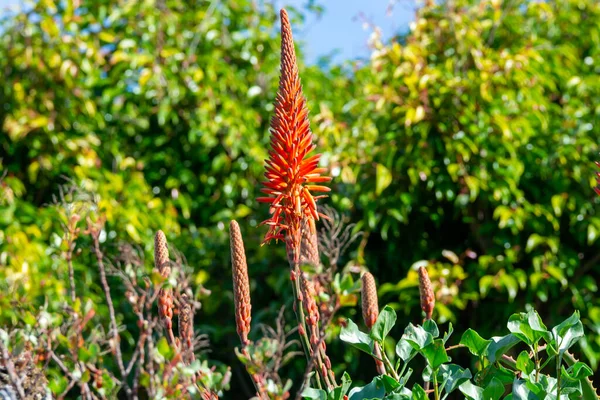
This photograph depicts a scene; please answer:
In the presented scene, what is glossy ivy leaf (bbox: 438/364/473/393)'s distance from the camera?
1.70m

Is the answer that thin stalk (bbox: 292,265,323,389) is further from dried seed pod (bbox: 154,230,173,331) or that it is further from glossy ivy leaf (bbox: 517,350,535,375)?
glossy ivy leaf (bbox: 517,350,535,375)

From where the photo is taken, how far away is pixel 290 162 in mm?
1832

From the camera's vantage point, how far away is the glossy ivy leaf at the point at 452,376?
170cm

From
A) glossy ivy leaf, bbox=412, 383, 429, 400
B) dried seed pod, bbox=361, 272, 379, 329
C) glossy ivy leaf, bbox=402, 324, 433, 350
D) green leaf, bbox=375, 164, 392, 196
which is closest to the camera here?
glossy ivy leaf, bbox=412, 383, 429, 400

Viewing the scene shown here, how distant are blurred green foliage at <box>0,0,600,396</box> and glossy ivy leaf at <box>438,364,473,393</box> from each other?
2.64 meters

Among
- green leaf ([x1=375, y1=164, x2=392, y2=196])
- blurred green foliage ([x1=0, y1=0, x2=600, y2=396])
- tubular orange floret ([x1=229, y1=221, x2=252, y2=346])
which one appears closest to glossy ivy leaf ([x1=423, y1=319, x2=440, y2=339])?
tubular orange floret ([x1=229, y1=221, x2=252, y2=346])

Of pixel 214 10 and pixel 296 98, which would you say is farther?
pixel 214 10

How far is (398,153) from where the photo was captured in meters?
5.02

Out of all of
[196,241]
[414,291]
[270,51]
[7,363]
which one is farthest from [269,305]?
[7,363]

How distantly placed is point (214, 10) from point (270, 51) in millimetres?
530

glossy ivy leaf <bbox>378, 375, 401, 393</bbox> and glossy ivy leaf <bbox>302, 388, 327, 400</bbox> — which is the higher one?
glossy ivy leaf <bbox>378, 375, 401, 393</bbox>

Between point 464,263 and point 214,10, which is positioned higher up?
point 214,10

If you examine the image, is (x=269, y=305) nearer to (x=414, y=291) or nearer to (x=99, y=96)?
(x=414, y=291)

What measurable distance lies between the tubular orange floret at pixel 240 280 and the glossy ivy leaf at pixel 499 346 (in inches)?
21.0
